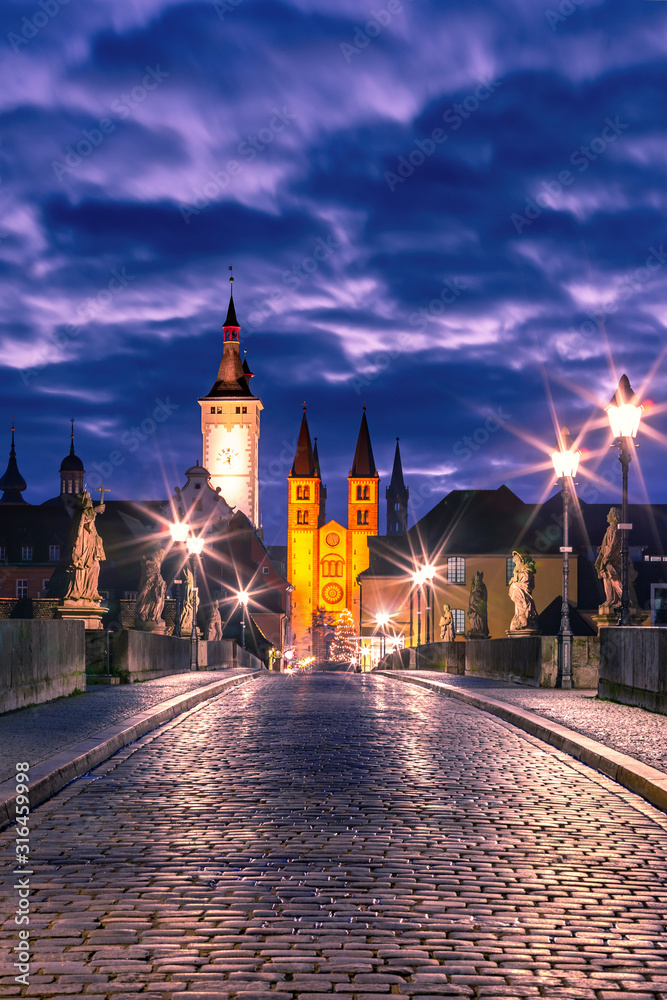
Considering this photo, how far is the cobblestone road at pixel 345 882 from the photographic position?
4.48 metres

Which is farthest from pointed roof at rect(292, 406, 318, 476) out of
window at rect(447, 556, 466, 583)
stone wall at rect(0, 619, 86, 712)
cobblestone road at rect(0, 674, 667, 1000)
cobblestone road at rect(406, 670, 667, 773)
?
cobblestone road at rect(0, 674, 667, 1000)

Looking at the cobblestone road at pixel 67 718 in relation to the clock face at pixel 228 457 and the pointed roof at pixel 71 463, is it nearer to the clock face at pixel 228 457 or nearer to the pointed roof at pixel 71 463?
the clock face at pixel 228 457

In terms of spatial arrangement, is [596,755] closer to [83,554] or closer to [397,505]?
[83,554]

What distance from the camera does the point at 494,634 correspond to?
8150 cm

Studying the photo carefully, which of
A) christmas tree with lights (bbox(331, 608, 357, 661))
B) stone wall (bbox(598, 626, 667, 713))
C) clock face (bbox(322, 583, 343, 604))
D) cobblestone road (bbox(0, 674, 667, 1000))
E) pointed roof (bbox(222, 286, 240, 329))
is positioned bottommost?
christmas tree with lights (bbox(331, 608, 357, 661))

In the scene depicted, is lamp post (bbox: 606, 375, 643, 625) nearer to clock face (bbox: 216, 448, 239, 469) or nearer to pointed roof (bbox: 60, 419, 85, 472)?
clock face (bbox: 216, 448, 239, 469)

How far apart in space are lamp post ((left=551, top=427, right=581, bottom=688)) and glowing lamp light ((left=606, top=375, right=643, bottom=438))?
3.88 m

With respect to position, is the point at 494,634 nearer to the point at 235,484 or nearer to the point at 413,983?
the point at 235,484

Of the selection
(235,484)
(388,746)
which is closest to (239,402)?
(235,484)

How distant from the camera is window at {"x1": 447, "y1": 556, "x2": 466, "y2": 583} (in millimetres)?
82312

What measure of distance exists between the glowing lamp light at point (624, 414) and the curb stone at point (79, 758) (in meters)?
7.95

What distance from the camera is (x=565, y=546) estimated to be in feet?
72.8

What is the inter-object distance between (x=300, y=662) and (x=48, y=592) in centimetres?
3578

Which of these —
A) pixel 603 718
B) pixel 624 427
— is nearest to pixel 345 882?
pixel 603 718
